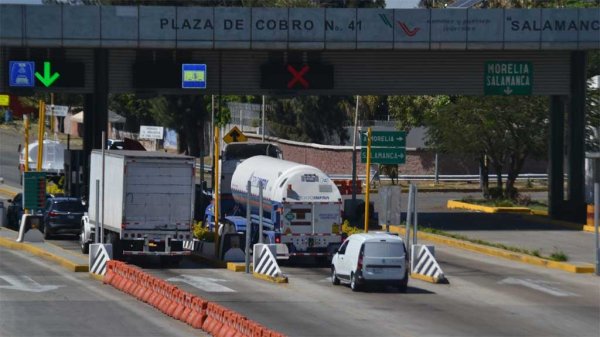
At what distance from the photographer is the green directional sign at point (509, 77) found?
157 feet

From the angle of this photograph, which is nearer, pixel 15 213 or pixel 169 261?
pixel 169 261

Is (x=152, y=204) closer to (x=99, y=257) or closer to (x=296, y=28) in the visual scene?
(x=99, y=257)

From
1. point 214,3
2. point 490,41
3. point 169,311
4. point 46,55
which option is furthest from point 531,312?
point 214,3

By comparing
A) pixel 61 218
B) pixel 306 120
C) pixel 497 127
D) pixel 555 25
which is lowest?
pixel 61 218

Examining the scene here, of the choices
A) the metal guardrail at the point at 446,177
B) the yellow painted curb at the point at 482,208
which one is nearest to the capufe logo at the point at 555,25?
the yellow painted curb at the point at 482,208

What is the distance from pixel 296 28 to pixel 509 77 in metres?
8.93

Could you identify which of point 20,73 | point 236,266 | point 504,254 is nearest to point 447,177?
point 504,254

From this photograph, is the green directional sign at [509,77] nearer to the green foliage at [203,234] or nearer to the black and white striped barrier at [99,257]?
the green foliage at [203,234]

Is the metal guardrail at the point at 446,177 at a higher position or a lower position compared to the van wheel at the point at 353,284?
higher

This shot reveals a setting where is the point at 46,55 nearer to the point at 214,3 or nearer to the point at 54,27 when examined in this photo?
the point at 54,27

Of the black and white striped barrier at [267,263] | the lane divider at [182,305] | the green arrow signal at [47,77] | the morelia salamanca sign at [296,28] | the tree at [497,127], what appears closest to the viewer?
the lane divider at [182,305]

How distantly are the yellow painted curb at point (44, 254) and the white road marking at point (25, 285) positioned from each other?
2338 millimetres

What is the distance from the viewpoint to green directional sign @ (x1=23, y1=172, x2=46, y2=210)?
1686 inches

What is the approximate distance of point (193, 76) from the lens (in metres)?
46.2
